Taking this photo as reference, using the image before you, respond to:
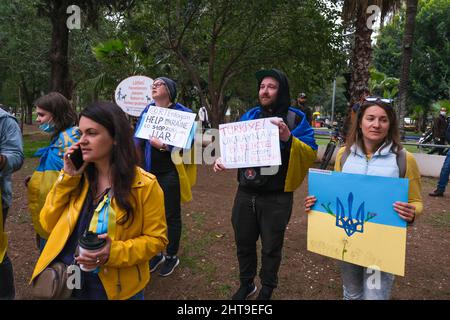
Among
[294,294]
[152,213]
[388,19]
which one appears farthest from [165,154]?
[388,19]

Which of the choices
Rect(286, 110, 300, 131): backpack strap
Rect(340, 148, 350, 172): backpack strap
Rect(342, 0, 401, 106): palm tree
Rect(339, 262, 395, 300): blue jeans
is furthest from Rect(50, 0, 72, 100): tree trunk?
Rect(339, 262, 395, 300): blue jeans

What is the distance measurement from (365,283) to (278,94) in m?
1.47

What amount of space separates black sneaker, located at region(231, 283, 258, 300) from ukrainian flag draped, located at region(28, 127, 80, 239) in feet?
5.39

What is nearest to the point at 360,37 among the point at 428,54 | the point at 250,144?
the point at 250,144

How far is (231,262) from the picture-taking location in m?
4.11

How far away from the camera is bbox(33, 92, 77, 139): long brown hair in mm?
2803

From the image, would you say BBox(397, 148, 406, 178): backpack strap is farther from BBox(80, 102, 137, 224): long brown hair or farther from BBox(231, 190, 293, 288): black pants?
BBox(80, 102, 137, 224): long brown hair

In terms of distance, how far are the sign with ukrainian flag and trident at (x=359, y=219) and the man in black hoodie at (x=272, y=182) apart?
1.35 feet

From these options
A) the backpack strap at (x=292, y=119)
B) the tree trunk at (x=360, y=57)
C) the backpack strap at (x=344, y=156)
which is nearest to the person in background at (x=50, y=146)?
the backpack strap at (x=292, y=119)

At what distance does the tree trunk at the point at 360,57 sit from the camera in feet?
30.0

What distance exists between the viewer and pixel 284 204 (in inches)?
113

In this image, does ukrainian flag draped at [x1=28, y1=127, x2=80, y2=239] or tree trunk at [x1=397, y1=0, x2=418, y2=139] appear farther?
tree trunk at [x1=397, y1=0, x2=418, y2=139]

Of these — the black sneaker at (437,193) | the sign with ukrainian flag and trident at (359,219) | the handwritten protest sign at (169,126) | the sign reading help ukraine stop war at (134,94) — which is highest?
the sign reading help ukraine stop war at (134,94)

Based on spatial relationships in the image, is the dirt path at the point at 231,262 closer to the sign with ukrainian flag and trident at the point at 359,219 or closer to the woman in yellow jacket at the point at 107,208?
the sign with ukrainian flag and trident at the point at 359,219
